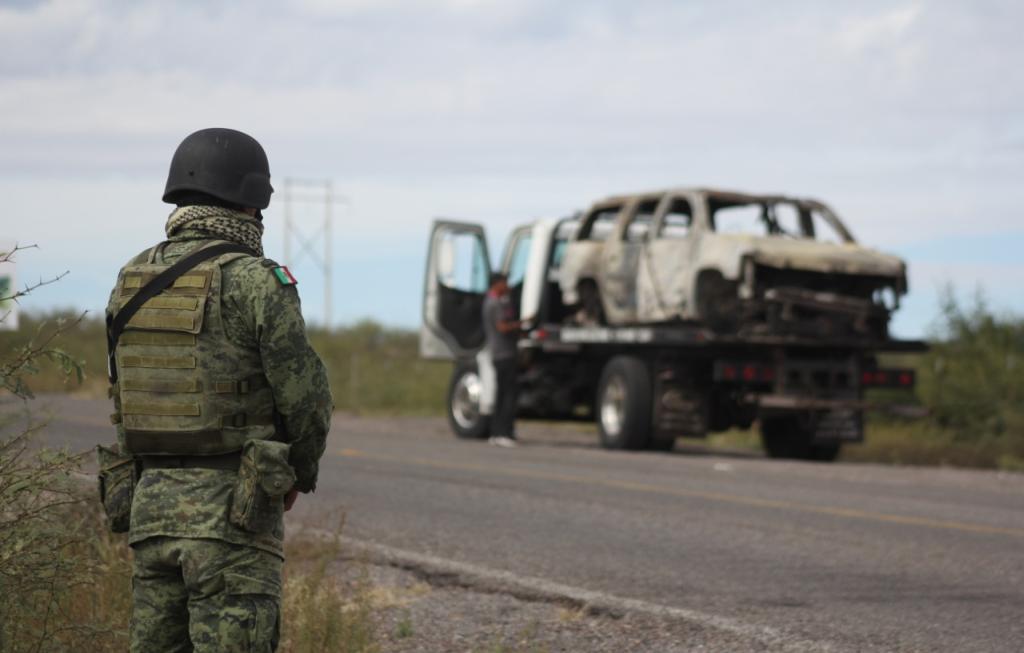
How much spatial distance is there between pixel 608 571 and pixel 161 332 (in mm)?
4950

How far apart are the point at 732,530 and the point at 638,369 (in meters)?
7.31

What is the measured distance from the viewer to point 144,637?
3.59 metres

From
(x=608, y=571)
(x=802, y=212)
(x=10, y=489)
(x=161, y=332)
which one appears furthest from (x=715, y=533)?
(x=802, y=212)

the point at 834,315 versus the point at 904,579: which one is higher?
the point at 834,315

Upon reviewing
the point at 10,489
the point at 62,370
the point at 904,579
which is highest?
the point at 62,370

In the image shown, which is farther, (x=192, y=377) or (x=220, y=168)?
(x=220, y=168)

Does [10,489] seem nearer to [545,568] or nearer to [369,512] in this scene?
[545,568]

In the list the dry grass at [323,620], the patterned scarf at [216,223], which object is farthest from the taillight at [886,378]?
the patterned scarf at [216,223]

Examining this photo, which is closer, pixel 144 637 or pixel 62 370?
pixel 144 637

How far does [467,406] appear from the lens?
19.9 metres

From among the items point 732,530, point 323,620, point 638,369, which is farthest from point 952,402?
point 323,620

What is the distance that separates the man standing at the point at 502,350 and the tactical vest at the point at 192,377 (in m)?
14.6

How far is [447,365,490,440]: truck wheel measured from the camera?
19594mm

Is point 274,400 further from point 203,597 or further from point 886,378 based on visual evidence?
point 886,378
